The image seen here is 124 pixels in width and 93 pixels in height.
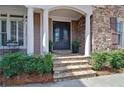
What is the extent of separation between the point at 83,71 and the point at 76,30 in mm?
4865

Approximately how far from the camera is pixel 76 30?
1379cm

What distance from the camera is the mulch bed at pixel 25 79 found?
802 cm

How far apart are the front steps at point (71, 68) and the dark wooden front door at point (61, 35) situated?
11.3ft

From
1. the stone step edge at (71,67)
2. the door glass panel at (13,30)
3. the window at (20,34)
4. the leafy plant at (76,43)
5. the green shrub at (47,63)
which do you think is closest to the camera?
the green shrub at (47,63)

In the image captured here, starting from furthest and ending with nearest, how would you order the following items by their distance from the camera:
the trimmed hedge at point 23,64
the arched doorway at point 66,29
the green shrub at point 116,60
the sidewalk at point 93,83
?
the arched doorway at point 66,29 < the green shrub at point 116,60 < the trimmed hedge at point 23,64 < the sidewalk at point 93,83

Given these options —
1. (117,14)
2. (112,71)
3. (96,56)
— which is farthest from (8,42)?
(117,14)

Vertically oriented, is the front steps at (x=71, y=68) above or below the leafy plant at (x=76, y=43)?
below

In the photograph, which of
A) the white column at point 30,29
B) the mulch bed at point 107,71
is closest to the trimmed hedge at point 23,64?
the white column at point 30,29

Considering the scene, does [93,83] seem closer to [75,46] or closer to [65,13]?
[75,46]

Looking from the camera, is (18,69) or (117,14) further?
(117,14)

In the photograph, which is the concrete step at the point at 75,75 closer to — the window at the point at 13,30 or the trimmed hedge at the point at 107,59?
the trimmed hedge at the point at 107,59

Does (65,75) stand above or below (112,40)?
below

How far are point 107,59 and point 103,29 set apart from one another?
2923mm
